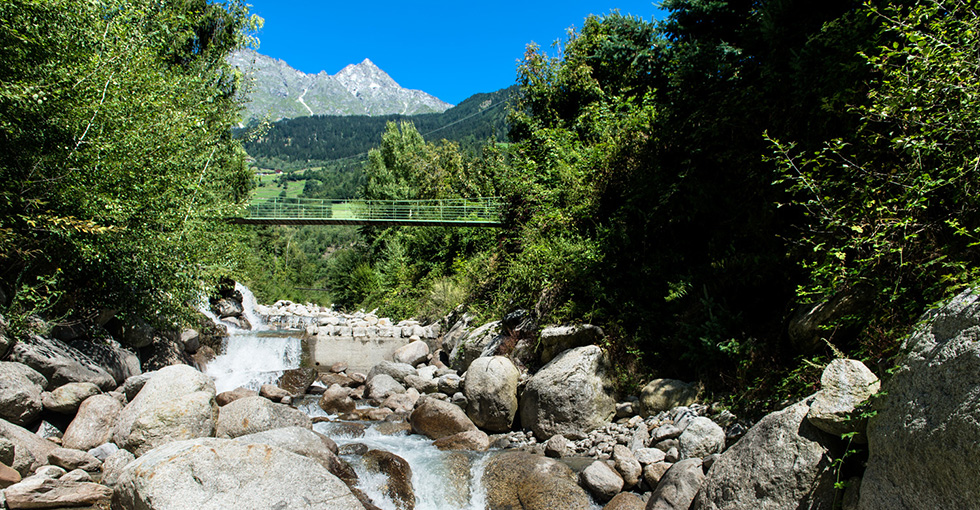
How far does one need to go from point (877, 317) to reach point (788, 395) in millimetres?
1083

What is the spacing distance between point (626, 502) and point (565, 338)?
118 inches

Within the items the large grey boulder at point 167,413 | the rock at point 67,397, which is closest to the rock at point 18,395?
the rock at point 67,397

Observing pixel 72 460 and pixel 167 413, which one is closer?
pixel 72 460

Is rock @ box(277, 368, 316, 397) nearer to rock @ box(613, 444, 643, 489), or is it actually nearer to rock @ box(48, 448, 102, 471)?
rock @ box(48, 448, 102, 471)

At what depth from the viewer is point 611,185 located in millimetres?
9539

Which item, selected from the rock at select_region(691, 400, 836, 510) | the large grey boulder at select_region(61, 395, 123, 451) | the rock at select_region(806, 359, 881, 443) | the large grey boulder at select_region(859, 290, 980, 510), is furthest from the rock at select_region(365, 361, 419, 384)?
the large grey boulder at select_region(859, 290, 980, 510)

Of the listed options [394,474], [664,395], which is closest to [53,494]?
[394,474]

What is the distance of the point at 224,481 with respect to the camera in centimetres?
441

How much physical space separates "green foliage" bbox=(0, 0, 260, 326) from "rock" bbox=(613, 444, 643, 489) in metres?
6.76

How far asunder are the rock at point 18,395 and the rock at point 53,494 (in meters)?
1.47

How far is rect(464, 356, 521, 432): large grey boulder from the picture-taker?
25.7ft

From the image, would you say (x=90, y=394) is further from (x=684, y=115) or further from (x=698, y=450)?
(x=684, y=115)

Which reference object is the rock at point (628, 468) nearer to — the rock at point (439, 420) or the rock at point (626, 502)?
the rock at point (626, 502)

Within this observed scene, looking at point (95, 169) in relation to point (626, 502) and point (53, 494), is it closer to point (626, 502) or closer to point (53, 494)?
point (53, 494)
